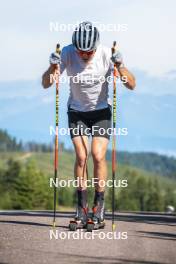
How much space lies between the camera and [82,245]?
11.9 m

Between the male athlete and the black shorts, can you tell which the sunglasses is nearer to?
the male athlete

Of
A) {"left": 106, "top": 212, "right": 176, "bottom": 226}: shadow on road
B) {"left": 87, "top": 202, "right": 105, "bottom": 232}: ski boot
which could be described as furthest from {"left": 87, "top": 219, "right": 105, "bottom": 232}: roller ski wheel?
{"left": 106, "top": 212, "right": 176, "bottom": 226}: shadow on road

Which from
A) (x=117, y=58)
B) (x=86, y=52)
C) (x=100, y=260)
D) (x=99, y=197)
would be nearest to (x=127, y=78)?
(x=117, y=58)

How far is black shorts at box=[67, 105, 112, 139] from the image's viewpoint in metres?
14.2

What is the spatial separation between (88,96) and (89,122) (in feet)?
1.68

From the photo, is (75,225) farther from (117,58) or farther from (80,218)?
(117,58)

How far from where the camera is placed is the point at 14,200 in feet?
460

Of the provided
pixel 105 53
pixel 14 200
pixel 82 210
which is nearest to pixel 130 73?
pixel 105 53

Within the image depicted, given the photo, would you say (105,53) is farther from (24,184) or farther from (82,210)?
(24,184)

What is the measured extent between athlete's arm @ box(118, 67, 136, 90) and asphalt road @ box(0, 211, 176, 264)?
88.2 inches

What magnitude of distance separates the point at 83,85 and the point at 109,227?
2488 mm

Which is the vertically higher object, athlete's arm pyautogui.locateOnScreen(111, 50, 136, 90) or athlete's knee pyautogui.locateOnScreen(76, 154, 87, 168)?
athlete's arm pyautogui.locateOnScreen(111, 50, 136, 90)

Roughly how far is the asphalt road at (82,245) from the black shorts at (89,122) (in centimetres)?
151

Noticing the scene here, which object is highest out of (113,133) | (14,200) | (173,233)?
(113,133)
